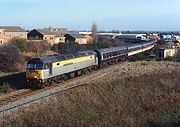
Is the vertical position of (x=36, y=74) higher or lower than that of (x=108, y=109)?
higher

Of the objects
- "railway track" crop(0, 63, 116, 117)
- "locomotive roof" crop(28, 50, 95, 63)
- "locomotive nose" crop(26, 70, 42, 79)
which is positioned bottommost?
"railway track" crop(0, 63, 116, 117)

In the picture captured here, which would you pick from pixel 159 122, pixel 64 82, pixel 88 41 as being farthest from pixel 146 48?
pixel 159 122

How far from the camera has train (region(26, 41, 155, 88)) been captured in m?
25.2

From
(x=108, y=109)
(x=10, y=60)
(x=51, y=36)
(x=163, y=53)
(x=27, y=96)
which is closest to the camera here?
(x=108, y=109)

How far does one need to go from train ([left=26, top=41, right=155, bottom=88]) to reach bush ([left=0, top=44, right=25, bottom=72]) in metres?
9.25

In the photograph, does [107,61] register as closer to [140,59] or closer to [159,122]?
[140,59]

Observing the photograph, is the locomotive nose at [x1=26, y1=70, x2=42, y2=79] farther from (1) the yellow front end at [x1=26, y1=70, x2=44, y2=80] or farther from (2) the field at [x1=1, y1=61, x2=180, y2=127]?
(2) the field at [x1=1, y1=61, x2=180, y2=127]

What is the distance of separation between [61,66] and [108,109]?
11539mm

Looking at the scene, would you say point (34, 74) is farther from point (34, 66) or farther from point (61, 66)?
point (61, 66)

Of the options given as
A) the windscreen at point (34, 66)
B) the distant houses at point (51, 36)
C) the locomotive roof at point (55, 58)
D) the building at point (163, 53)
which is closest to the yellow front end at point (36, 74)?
the windscreen at point (34, 66)

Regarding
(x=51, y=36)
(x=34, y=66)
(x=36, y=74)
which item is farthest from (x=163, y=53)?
(x=36, y=74)

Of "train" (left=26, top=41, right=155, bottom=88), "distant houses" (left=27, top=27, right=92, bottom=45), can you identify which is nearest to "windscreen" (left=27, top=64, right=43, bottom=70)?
"train" (left=26, top=41, right=155, bottom=88)

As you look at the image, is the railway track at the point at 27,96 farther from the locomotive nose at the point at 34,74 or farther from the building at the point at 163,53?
the building at the point at 163,53

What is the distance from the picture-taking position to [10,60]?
124 ft
